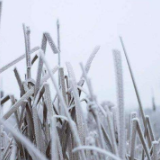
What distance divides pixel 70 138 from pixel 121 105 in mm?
127

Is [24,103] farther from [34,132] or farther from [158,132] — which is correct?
[158,132]

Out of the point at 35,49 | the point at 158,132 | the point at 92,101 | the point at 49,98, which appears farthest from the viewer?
the point at 158,132

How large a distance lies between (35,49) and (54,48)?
0.47 ft

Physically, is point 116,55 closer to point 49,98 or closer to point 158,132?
point 49,98

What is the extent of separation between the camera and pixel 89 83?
1.08 feet

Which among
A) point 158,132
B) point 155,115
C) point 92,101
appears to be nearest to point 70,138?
point 92,101

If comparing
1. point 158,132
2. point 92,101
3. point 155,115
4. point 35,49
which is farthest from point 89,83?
point 155,115

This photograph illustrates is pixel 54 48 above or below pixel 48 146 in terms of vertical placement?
above

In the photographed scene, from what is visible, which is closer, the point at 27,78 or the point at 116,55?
the point at 116,55

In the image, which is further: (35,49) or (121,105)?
(35,49)

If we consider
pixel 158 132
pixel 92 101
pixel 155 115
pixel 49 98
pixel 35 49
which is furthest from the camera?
pixel 155 115

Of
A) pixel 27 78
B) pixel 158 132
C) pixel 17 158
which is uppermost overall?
pixel 27 78

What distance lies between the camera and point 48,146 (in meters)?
0.44

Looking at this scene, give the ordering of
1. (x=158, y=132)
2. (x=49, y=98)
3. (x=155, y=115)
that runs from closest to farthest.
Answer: (x=49, y=98) → (x=158, y=132) → (x=155, y=115)
